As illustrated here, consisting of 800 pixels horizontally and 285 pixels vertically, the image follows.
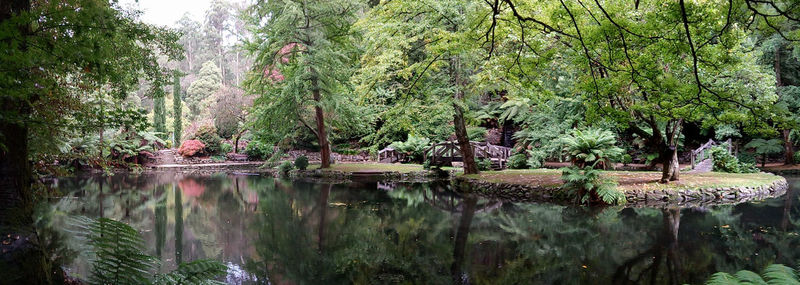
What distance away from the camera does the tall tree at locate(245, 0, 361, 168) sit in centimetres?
1555

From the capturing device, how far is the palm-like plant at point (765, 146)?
707 inches

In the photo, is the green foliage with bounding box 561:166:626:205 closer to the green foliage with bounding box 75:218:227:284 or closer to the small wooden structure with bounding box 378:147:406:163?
the green foliage with bounding box 75:218:227:284

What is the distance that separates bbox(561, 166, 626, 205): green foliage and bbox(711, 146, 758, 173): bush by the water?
682 centimetres

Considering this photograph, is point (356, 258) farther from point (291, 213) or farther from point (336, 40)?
point (336, 40)

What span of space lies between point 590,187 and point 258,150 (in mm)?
19158

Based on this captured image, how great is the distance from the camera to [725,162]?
14.3 metres

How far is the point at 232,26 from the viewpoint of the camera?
50.8 m

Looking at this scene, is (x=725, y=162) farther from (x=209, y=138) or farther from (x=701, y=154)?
(x=209, y=138)

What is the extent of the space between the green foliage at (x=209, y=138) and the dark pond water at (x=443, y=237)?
1272 centimetres

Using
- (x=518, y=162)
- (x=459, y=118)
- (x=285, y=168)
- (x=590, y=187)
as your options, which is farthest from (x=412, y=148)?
(x=590, y=187)

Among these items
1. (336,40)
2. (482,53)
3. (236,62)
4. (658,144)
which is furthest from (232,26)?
(658,144)

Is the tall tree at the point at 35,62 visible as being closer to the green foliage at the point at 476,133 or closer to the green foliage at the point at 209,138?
the green foliage at the point at 476,133

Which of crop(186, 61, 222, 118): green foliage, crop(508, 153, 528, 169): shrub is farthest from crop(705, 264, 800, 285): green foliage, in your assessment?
crop(186, 61, 222, 118): green foliage

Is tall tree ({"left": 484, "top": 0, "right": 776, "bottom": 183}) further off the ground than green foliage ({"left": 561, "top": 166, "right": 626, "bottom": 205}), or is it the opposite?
tall tree ({"left": 484, "top": 0, "right": 776, "bottom": 183})
